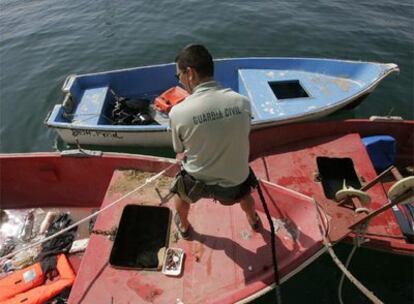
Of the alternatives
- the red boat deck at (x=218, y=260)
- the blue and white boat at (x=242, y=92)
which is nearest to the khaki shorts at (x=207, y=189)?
the red boat deck at (x=218, y=260)

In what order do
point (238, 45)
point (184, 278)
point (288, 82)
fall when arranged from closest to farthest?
point (184, 278) → point (288, 82) → point (238, 45)

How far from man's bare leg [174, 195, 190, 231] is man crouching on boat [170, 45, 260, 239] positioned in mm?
313

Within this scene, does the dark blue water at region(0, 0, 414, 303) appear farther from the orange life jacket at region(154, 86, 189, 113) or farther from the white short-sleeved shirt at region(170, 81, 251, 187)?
the white short-sleeved shirt at region(170, 81, 251, 187)

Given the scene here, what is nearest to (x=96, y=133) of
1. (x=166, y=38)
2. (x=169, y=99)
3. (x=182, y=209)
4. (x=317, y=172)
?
(x=169, y=99)

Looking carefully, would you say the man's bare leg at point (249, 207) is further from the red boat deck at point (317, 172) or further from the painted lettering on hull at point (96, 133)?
the painted lettering on hull at point (96, 133)

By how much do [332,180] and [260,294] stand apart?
139 inches

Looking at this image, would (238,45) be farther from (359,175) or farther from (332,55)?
(359,175)

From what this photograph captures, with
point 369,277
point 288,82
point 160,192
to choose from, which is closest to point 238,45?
point 288,82

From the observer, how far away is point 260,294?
3893 millimetres

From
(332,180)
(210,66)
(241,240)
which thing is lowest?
(332,180)

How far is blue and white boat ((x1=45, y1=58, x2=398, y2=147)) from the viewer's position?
24.7 feet

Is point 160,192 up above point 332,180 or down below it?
above

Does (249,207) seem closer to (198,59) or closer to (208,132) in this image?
(208,132)

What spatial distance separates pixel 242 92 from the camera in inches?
336
